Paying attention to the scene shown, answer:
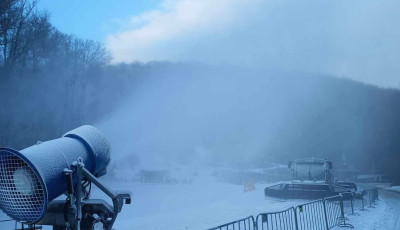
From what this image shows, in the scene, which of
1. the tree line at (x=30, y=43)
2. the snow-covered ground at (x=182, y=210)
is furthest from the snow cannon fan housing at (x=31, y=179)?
the tree line at (x=30, y=43)

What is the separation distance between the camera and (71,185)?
8.78ft

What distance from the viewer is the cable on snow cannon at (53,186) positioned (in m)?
2.54

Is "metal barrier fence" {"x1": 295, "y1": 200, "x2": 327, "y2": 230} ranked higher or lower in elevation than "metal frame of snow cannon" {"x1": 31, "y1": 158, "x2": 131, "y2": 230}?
lower

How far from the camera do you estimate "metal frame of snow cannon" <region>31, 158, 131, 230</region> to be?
2.69 m

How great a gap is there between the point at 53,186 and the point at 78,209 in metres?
0.27

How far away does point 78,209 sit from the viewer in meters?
2.71

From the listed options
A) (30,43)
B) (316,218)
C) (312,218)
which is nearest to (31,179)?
(312,218)

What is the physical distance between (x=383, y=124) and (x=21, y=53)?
28.7 m

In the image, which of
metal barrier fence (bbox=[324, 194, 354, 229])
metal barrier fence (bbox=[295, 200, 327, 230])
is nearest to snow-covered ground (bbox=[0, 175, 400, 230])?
metal barrier fence (bbox=[324, 194, 354, 229])

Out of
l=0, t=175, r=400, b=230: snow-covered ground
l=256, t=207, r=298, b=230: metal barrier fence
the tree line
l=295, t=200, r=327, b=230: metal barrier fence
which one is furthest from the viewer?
the tree line

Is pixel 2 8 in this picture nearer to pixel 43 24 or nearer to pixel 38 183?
pixel 43 24

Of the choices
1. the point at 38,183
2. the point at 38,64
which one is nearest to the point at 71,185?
the point at 38,183

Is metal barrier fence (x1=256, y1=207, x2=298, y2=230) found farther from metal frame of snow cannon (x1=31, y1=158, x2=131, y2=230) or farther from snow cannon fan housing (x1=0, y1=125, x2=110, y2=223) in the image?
snow cannon fan housing (x1=0, y1=125, x2=110, y2=223)

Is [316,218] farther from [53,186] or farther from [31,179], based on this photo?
[31,179]
